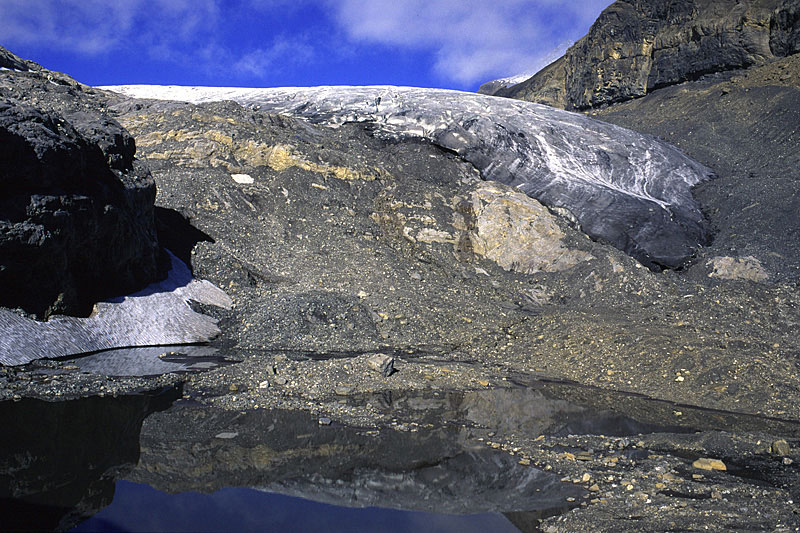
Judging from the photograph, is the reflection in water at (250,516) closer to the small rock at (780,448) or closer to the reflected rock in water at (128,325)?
the small rock at (780,448)

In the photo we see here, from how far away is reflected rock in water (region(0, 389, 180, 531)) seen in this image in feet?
10.5

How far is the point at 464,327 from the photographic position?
8938 mm

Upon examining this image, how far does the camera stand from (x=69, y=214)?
753cm

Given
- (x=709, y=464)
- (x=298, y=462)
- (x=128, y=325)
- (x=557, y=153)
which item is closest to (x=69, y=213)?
(x=128, y=325)

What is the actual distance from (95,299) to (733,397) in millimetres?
8059

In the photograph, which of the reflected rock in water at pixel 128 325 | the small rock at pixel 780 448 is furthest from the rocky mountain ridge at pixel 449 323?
the reflected rock in water at pixel 128 325

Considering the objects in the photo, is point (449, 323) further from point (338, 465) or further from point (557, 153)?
point (557, 153)

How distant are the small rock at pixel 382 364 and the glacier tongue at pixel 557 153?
7.54m

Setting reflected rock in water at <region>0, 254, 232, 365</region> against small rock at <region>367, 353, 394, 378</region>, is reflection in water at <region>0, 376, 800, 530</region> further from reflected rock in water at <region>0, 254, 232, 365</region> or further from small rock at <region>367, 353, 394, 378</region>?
reflected rock in water at <region>0, 254, 232, 365</region>

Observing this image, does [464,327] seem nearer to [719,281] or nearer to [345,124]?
[719,281]

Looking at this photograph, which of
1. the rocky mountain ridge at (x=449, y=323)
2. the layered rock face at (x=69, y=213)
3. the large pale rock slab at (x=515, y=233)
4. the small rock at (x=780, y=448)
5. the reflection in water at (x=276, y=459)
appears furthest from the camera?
the large pale rock slab at (x=515, y=233)

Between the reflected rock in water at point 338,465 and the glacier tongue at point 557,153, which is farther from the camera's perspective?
the glacier tongue at point 557,153

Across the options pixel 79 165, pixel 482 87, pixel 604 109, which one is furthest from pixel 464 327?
pixel 482 87

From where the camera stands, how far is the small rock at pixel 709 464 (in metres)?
4.27
